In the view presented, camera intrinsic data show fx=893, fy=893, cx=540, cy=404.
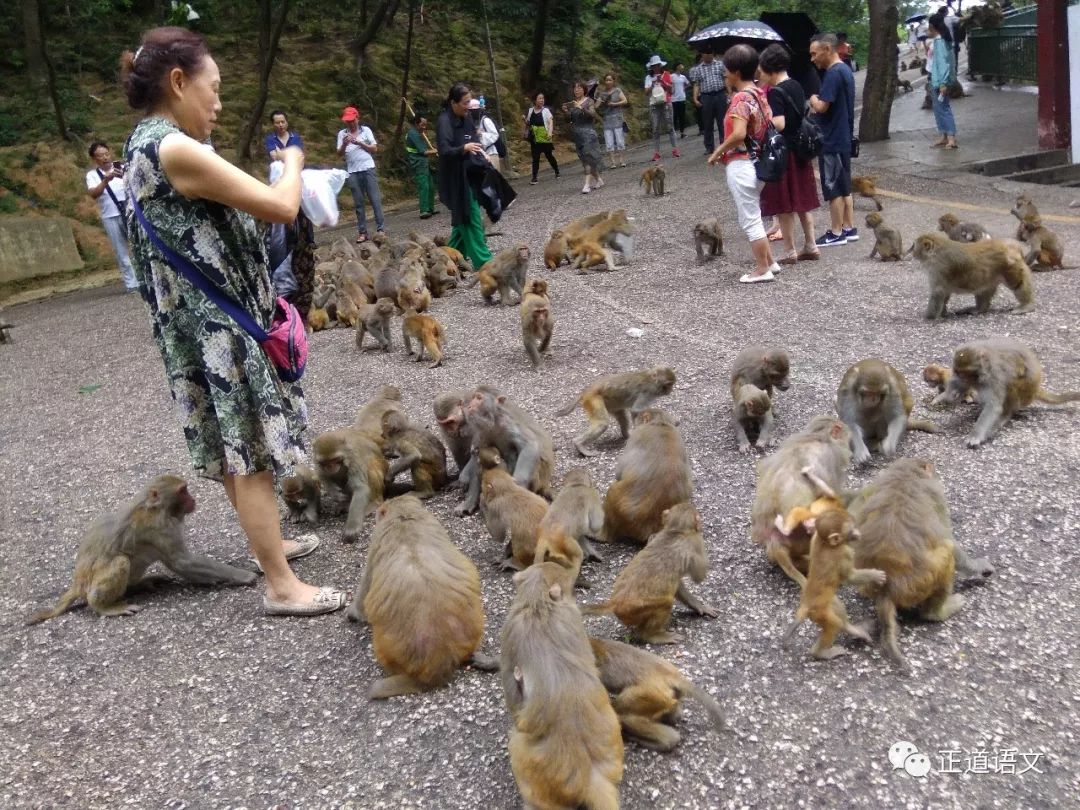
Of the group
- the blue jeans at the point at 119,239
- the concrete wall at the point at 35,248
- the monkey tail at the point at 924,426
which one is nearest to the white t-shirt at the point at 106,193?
the blue jeans at the point at 119,239

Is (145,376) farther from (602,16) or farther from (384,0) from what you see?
(602,16)

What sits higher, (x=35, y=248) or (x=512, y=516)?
(x=35, y=248)

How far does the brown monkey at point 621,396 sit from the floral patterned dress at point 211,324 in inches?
105

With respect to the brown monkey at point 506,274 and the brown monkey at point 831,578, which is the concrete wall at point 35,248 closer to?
the brown monkey at point 506,274

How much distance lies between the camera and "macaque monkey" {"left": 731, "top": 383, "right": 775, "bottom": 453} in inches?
→ 221

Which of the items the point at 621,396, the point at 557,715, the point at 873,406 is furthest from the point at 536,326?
the point at 557,715

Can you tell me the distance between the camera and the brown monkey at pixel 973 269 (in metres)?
7.36

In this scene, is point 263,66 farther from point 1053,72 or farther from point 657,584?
point 657,584

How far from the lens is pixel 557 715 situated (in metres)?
2.87

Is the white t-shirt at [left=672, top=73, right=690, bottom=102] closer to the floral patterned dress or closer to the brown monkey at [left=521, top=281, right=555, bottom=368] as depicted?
the brown monkey at [left=521, top=281, right=555, bottom=368]

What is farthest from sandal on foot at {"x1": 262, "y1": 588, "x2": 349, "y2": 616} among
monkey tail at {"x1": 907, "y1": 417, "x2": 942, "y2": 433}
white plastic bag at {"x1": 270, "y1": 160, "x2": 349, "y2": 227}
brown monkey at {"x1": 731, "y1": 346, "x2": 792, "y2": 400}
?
monkey tail at {"x1": 907, "y1": 417, "x2": 942, "y2": 433}

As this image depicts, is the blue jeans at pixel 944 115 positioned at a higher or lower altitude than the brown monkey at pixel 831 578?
higher

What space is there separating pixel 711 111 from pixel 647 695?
1705 cm

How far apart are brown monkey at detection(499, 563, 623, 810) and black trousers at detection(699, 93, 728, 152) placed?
Result: 1637 centimetres
